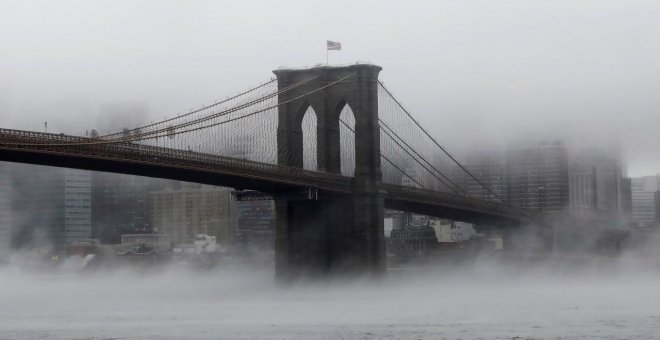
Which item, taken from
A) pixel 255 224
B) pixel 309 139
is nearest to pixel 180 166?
pixel 309 139

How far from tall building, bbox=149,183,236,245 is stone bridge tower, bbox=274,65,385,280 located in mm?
41926

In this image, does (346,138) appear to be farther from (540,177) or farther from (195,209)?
(540,177)

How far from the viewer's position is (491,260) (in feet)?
418

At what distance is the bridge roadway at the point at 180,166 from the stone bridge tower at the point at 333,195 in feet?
3.95

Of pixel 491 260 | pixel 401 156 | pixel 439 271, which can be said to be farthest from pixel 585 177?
pixel 401 156

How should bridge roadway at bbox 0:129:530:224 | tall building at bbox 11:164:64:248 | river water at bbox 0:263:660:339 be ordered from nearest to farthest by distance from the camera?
1. river water at bbox 0:263:660:339
2. bridge roadway at bbox 0:129:530:224
3. tall building at bbox 11:164:64:248

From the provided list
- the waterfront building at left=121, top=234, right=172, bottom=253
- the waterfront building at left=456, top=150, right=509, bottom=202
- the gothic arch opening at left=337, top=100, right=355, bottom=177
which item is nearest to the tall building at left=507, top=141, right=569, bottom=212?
the waterfront building at left=456, top=150, right=509, bottom=202

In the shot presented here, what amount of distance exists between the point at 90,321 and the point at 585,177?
10486cm

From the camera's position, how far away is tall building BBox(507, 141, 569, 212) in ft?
A: 498

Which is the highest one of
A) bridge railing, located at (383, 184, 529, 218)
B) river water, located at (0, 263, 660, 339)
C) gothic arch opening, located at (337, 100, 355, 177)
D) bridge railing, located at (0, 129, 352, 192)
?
gothic arch opening, located at (337, 100, 355, 177)

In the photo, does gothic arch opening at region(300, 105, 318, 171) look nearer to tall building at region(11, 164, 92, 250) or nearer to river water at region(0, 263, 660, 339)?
river water at region(0, 263, 660, 339)

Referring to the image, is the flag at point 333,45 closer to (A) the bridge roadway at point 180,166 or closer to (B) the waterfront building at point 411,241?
(A) the bridge roadway at point 180,166

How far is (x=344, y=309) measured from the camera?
198ft

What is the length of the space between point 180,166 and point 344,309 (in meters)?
9.24
